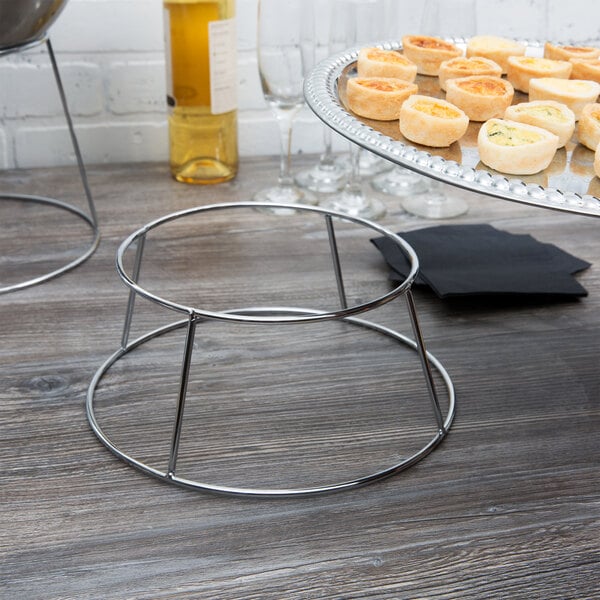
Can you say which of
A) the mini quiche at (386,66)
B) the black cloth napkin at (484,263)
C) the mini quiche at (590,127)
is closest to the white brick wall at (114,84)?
the black cloth napkin at (484,263)

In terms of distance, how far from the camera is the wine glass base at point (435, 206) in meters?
1.62

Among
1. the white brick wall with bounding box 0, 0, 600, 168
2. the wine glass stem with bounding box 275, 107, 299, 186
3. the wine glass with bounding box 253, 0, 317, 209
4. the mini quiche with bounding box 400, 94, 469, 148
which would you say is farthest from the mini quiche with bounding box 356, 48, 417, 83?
the white brick wall with bounding box 0, 0, 600, 168

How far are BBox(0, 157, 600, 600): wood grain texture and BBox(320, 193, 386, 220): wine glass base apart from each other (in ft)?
0.54

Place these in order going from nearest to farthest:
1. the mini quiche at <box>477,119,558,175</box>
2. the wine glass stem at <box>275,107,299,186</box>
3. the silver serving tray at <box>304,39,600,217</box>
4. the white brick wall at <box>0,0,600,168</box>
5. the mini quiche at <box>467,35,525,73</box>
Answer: the silver serving tray at <box>304,39,600,217</box>, the mini quiche at <box>477,119,558,175</box>, the mini quiche at <box>467,35,525,73</box>, the wine glass stem at <box>275,107,299,186</box>, the white brick wall at <box>0,0,600,168</box>

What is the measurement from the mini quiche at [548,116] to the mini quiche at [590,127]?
0.03 feet

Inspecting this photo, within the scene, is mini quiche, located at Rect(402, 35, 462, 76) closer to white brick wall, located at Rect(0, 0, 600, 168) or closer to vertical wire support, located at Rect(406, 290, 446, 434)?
vertical wire support, located at Rect(406, 290, 446, 434)

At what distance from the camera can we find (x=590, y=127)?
95cm

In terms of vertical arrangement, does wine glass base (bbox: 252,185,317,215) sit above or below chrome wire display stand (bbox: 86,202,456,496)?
below

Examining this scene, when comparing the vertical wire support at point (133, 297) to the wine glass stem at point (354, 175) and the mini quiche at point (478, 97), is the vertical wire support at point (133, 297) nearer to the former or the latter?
the mini quiche at point (478, 97)

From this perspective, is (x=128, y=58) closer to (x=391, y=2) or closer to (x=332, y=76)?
(x=391, y=2)

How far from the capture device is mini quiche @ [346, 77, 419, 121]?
998 mm

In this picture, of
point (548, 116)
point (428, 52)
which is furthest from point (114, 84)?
point (548, 116)

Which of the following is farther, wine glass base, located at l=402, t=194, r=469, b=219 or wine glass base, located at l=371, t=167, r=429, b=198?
wine glass base, located at l=371, t=167, r=429, b=198

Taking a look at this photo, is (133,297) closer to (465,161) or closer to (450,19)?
(465,161)
